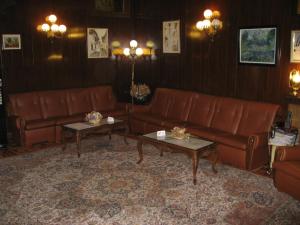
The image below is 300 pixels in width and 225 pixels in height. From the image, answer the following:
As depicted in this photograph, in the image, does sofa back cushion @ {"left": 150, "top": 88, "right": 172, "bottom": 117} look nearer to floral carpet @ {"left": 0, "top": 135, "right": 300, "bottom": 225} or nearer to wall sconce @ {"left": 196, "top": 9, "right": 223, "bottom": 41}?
wall sconce @ {"left": 196, "top": 9, "right": 223, "bottom": 41}

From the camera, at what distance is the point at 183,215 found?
4.28m

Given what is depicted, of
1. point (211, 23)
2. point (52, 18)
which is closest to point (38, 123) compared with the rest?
point (52, 18)

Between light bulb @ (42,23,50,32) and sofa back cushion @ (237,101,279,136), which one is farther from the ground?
light bulb @ (42,23,50,32)

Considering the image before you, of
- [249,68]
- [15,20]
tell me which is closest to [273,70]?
[249,68]

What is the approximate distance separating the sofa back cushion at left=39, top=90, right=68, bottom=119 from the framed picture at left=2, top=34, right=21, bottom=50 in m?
1.21

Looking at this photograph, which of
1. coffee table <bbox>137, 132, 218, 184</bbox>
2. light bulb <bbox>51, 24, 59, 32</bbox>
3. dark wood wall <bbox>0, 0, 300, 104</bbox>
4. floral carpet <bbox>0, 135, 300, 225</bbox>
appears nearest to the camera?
floral carpet <bbox>0, 135, 300, 225</bbox>

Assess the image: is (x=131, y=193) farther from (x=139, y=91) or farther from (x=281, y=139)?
(x=139, y=91)

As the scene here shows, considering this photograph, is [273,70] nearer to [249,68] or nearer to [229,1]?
[249,68]

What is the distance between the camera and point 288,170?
4.60 meters

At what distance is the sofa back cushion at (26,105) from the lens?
7.61 metres

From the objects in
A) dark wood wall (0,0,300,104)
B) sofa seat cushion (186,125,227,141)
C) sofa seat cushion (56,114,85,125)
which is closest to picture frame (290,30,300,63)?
dark wood wall (0,0,300,104)

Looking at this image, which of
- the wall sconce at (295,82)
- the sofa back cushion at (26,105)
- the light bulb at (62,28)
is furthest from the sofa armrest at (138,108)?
the wall sconce at (295,82)

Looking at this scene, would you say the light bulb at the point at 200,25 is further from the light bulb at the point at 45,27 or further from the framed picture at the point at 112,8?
the light bulb at the point at 45,27

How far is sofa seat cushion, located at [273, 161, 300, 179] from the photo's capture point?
14.8 feet
